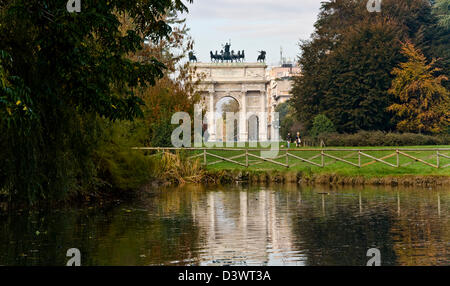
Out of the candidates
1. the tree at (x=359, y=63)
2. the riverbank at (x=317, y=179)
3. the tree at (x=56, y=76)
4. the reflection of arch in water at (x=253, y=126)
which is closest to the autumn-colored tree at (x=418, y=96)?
the tree at (x=359, y=63)

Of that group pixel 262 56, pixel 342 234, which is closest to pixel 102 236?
pixel 342 234

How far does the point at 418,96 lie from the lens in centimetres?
4362

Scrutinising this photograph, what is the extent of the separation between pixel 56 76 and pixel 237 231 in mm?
4836

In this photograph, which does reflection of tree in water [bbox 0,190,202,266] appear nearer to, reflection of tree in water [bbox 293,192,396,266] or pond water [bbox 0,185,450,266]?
pond water [bbox 0,185,450,266]

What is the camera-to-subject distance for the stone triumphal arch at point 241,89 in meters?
75.2

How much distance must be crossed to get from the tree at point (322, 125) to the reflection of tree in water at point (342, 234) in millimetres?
26375

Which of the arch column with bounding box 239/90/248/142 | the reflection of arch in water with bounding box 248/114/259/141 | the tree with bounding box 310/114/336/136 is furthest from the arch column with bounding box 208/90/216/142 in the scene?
the tree with bounding box 310/114/336/136

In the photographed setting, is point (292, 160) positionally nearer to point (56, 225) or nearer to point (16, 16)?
point (56, 225)

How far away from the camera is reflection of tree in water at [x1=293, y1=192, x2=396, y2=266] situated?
393 inches

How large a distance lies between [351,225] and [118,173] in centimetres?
870

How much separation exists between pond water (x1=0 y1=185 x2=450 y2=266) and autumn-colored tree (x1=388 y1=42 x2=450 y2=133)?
906 inches

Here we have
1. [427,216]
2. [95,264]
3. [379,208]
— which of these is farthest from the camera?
[379,208]

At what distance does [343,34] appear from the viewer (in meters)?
47.1

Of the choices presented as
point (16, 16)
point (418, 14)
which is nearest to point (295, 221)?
point (16, 16)
